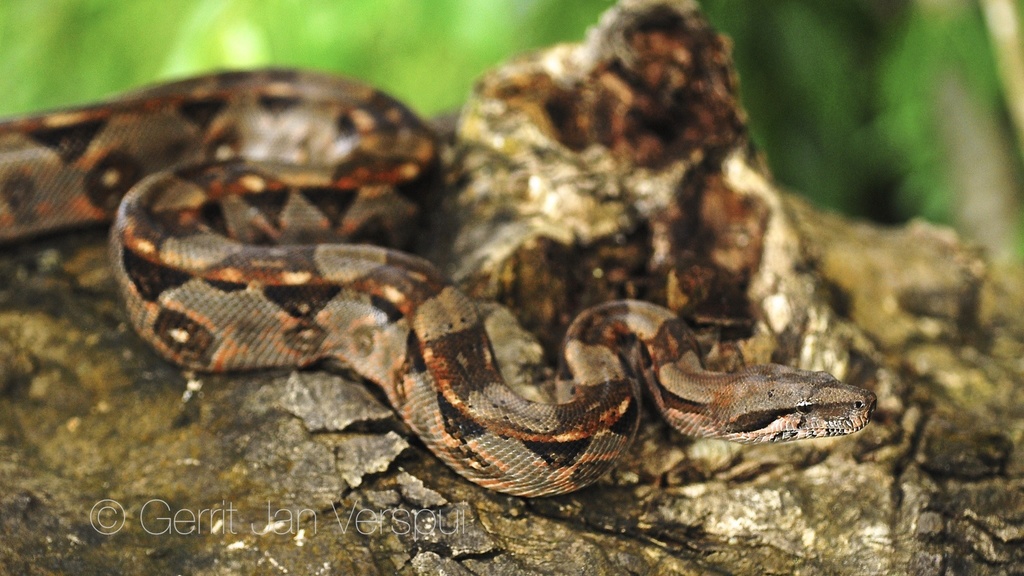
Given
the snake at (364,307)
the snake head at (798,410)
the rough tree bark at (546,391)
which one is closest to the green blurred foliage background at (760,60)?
the snake at (364,307)

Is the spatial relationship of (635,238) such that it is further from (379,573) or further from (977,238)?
(977,238)

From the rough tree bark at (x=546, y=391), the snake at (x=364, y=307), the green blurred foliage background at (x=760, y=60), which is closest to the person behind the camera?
the rough tree bark at (x=546, y=391)

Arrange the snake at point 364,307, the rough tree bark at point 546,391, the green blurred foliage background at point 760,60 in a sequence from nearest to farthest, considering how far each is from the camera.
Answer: the rough tree bark at point 546,391 < the snake at point 364,307 < the green blurred foliage background at point 760,60

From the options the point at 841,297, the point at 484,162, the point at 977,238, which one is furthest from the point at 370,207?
the point at 977,238

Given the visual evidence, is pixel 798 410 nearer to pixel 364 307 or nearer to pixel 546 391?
pixel 546 391

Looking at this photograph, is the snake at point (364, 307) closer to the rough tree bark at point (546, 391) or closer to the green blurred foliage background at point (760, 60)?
the rough tree bark at point (546, 391)

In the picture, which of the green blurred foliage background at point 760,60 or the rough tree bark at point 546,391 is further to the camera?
the green blurred foliage background at point 760,60

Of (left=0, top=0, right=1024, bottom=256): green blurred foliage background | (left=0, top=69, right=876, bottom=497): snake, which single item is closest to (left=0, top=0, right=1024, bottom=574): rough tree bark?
(left=0, top=69, right=876, bottom=497): snake

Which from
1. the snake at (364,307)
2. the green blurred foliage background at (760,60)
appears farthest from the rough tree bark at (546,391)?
the green blurred foliage background at (760,60)
